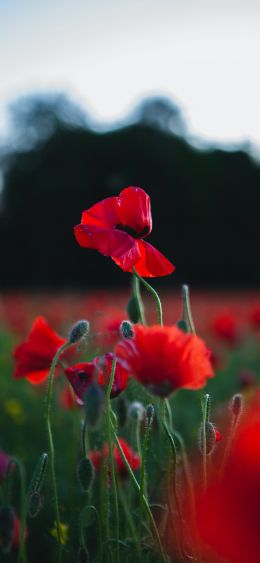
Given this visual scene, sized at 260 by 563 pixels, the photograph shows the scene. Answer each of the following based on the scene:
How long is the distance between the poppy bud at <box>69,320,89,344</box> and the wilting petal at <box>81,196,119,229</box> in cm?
17

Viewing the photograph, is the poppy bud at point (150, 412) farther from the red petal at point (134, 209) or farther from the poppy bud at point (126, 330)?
the red petal at point (134, 209)

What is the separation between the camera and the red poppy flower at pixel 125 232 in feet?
3.57

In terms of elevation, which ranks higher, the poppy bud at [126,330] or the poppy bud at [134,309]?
the poppy bud at [134,309]

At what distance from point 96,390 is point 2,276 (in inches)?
485

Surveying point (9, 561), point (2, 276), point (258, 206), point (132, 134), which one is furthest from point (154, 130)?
point (9, 561)

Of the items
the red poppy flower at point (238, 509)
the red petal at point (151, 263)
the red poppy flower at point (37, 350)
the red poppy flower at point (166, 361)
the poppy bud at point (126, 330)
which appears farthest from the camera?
the red poppy flower at point (37, 350)

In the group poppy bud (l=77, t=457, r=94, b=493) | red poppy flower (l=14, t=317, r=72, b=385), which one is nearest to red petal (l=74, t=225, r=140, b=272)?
red poppy flower (l=14, t=317, r=72, b=385)

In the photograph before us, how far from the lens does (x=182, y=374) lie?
2.70 feet

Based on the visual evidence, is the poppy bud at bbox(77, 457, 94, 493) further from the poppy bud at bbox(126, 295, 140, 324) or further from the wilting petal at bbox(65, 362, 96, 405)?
the poppy bud at bbox(126, 295, 140, 324)

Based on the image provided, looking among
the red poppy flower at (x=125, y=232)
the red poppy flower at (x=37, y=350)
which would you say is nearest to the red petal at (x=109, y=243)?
the red poppy flower at (x=125, y=232)

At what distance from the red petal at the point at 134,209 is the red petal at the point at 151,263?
30 millimetres

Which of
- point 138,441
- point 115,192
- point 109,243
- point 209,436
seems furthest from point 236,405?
point 115,192

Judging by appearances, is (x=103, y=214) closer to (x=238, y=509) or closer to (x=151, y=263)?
(x=151, y=263)

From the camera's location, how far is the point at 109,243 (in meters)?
1.10
